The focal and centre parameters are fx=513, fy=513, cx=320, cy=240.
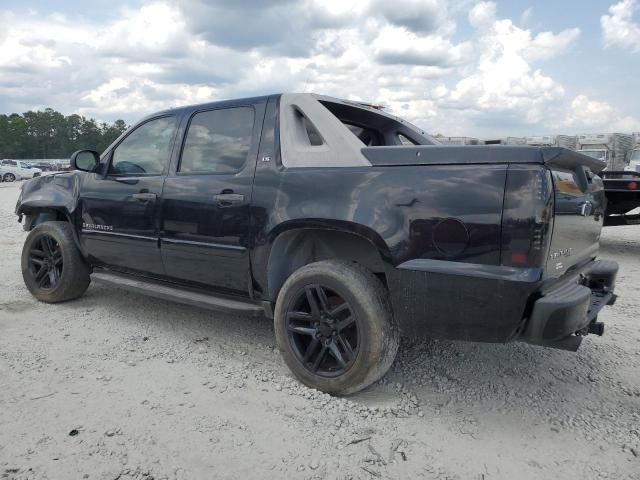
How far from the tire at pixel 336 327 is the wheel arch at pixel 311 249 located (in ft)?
0.56

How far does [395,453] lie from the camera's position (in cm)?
249

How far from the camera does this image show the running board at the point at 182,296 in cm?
345

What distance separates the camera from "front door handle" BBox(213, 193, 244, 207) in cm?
339

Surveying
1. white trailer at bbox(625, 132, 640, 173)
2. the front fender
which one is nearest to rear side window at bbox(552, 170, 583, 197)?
the front fender

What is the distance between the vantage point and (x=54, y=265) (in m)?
4.85

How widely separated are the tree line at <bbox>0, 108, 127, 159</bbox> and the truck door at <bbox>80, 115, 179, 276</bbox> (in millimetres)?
93993

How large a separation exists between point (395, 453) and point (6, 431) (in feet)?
6.46

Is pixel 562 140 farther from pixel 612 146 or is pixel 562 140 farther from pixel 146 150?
pixel 146 150

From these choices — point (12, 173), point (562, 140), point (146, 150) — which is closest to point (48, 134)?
point (12, 173)

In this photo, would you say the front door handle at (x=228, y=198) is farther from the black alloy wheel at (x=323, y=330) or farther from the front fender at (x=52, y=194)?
the front fender at (x=52, y=194)

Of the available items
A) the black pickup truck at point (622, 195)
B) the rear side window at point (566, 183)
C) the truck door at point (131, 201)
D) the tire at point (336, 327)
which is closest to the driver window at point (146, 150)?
the truck door at point (131, 201)

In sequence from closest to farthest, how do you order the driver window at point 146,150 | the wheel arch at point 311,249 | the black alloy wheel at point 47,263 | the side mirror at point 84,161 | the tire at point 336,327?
the tire at point 336,327, the wheel arch at point 311,249, the driver window at point 146,150, the side mirror at point 84,161, the black alloy wheel at point 47,263

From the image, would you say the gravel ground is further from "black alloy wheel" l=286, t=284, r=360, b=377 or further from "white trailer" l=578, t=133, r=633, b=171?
"white trailer" l=578, t=133, r=633, b=171

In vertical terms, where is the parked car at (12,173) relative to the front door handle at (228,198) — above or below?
below
